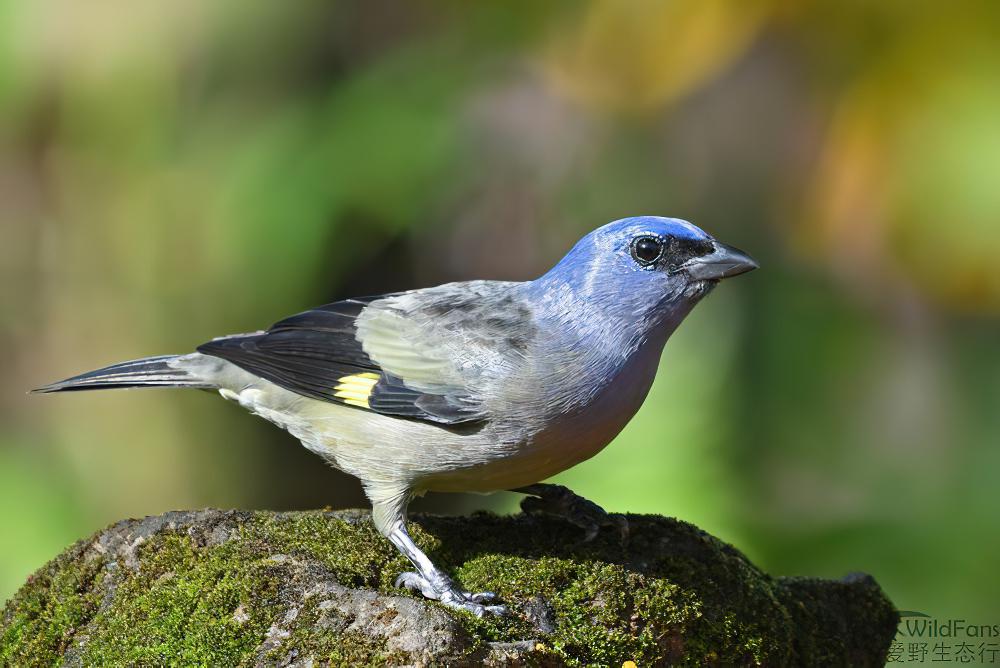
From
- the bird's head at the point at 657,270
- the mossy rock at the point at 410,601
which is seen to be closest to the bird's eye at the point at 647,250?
the bird's head at the point at 657,270

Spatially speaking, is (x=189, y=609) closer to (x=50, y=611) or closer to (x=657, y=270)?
(x=50, y=611)

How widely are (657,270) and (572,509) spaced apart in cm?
100

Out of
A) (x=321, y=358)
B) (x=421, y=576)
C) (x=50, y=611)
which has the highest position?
(x=321, y=358)

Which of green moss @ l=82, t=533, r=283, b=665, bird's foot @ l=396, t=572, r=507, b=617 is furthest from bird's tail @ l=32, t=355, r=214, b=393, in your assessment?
bird's foot @ l=396, t=572, r=507, b=617

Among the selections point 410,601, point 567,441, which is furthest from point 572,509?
point 410,601

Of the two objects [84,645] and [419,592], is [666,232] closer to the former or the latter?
[419,592]

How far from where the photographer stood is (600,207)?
8.06 m

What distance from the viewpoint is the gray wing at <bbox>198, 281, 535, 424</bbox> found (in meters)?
3.91

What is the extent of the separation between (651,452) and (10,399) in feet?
15.6

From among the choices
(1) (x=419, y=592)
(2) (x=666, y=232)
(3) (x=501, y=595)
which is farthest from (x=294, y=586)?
(2) (x=666, y=232)

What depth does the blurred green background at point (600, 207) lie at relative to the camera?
704 cm

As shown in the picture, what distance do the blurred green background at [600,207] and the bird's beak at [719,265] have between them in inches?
140

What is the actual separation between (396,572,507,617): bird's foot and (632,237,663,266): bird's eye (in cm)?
133

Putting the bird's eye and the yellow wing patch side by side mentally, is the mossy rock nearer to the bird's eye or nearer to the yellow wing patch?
the yellow wing patch
